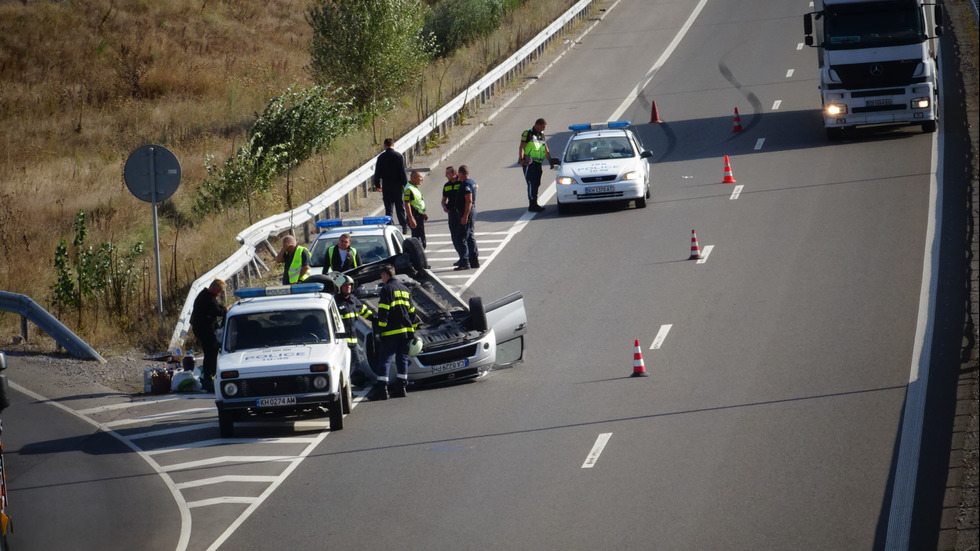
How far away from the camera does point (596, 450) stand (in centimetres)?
1350

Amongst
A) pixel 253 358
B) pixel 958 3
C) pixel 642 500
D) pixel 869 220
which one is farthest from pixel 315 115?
pixel 958 3

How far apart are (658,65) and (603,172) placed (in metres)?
18.2

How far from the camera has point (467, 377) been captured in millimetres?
17328

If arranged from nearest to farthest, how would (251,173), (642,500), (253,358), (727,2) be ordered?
(642,500), (253,358), (251,173), (727,2)

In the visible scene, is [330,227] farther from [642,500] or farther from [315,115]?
[315,115]

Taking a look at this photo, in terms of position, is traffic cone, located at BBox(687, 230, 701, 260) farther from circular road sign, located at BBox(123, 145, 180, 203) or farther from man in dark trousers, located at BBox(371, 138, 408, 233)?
circular road sign, located at BBox(123, 145, 180, 203)

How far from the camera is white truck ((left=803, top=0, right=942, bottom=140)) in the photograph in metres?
29.3

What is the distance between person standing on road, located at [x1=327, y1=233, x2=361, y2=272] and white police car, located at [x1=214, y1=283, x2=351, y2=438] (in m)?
2.91

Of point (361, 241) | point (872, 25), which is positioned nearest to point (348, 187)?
point (361, 241)

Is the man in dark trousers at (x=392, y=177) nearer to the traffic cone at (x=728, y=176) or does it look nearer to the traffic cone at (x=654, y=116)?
the traffic cone at (x=728, y=176)

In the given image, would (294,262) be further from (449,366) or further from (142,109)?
(142,109)

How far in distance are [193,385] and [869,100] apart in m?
18.7

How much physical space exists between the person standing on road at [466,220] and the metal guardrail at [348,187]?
3630 mm

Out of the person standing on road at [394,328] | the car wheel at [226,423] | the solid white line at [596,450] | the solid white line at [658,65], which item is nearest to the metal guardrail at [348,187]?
the solid white line at [658,65]
